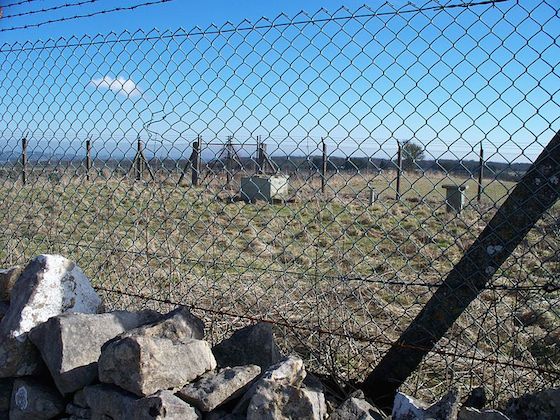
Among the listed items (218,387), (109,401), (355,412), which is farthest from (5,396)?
(355,412)

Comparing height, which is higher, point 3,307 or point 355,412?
point 355,412

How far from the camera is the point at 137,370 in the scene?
228 centimetres

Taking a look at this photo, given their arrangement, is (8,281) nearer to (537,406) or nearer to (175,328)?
(175,328)

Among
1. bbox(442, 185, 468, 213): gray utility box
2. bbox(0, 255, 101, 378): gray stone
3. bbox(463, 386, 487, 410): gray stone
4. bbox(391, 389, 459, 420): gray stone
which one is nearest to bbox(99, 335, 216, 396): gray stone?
bbox(0, 255, 101, 378): gray stone

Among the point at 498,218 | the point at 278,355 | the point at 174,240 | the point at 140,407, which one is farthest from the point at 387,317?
the point at 174,240

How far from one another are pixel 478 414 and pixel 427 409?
A: 0.19m

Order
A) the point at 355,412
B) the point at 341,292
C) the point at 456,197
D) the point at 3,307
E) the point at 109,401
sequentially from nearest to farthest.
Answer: the point at 355,412, the point at 109,401, the point at 3,307, the point at 341,292, the point at 456,197

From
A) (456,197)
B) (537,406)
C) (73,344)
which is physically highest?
(456,197)

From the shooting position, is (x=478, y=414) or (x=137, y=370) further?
(x=137, y=370)

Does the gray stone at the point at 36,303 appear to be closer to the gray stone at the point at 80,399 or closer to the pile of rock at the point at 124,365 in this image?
the pile of rock at the point at 124,365

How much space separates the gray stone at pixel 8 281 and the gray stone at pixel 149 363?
1080mm

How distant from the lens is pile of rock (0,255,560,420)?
2.21m

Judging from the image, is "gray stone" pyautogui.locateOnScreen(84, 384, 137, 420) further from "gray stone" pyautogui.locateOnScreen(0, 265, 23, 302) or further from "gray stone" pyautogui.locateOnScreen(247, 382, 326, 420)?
"gray stone" pyautogui.locateOnScreen(0, 265, 23, 302)

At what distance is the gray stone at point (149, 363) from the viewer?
228cm
